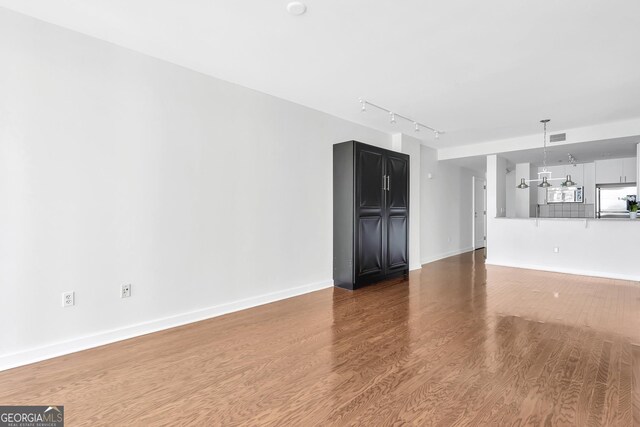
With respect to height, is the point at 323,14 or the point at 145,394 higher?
the point at 323,14

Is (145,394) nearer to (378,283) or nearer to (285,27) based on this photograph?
(285,27)

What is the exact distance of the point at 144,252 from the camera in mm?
2975

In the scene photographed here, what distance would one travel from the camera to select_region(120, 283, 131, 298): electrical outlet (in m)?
2.84

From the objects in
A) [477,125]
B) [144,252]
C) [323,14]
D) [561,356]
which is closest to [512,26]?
[323,14]

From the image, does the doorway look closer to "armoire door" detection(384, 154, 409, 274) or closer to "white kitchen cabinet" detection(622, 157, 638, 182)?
"white kitchen cabinet" detection(622, 157, 638, 182)

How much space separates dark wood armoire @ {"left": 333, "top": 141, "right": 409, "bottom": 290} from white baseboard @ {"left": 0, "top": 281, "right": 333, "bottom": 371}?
3.35 feet

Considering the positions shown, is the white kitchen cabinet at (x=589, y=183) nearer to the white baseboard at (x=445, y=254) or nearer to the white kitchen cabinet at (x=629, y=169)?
the white kitchen cabinet at (x=629, y=169)

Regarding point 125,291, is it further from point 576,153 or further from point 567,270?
point 576,153

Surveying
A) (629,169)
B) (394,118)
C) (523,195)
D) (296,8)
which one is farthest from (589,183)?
(296,8)

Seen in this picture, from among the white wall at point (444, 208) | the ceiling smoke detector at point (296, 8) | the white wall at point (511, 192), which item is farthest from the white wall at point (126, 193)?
the white wall at point (511, 192)

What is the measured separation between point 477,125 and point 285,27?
3980 millimetres

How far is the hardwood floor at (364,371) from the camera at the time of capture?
1.82 metres

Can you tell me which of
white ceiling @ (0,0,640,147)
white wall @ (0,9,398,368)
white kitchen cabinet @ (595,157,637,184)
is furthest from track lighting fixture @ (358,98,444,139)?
white kitchen cabinet @ (595,157,637,184)

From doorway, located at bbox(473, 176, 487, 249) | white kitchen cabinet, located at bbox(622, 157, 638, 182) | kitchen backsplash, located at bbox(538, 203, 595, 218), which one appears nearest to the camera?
white kitchen cabinet, located at bbox(622, 157, 638, 182)
